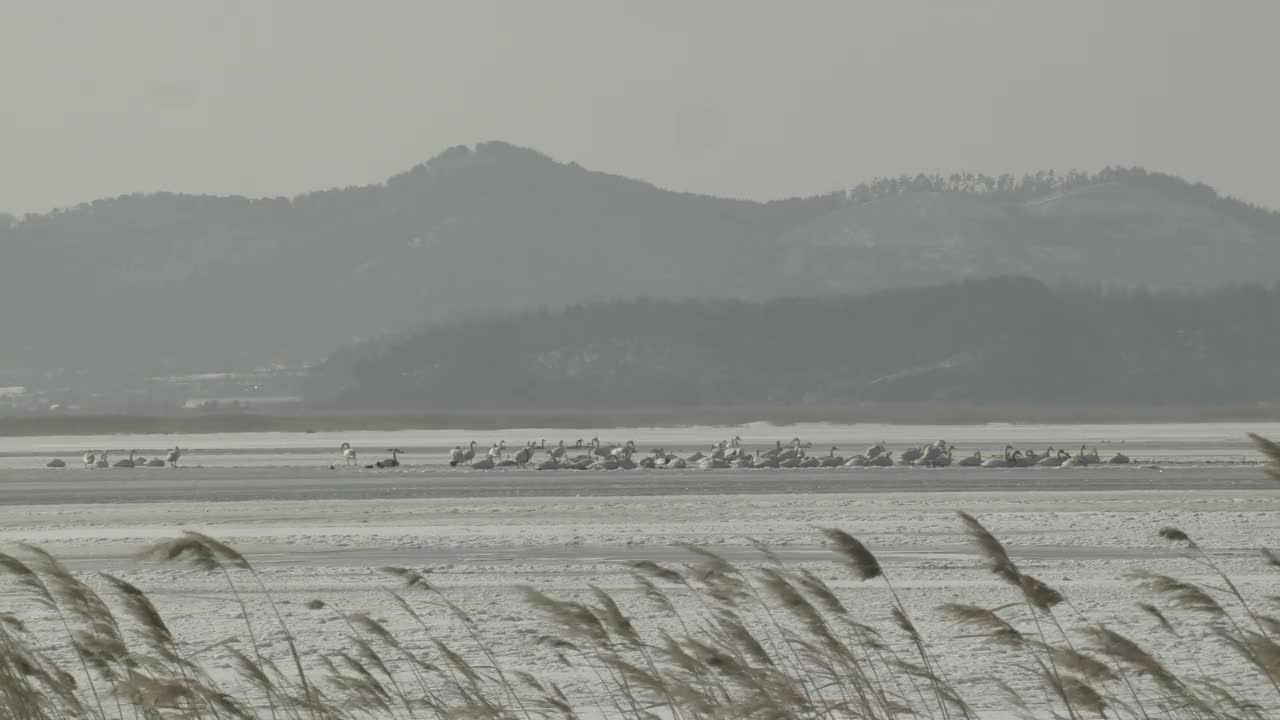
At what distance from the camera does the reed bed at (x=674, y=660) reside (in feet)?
24.3

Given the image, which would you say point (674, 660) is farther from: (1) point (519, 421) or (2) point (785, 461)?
(1) point (519, 421)

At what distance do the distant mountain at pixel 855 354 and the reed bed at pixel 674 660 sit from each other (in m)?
141

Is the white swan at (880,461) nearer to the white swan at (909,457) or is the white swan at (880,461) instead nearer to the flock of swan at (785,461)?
the flock of swan at (785,461)

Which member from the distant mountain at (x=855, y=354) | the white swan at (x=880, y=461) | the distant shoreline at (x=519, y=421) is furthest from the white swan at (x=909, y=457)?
the distant mountain at (x=855, y=354)

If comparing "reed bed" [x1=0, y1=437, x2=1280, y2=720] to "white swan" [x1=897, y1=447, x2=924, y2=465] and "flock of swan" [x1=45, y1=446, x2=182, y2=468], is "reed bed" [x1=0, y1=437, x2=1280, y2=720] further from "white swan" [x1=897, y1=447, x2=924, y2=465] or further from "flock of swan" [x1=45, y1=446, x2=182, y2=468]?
"flock of swan" [x1=45, y1=446, x2=182, y2=468]

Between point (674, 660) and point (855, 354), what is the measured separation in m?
165

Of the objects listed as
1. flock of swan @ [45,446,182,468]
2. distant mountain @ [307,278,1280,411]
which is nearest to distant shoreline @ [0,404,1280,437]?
distant mountain @ [307,278,1280,411]

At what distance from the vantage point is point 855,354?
172 meters

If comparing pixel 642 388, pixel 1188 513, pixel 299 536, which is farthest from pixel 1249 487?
pixel 642 388

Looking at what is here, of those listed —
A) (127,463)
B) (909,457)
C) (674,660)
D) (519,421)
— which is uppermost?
(519,421)

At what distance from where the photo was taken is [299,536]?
2561cm

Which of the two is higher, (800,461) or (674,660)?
(800,461)

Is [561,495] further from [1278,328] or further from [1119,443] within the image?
[1278,328]

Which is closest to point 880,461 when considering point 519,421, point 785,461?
point 785,461
